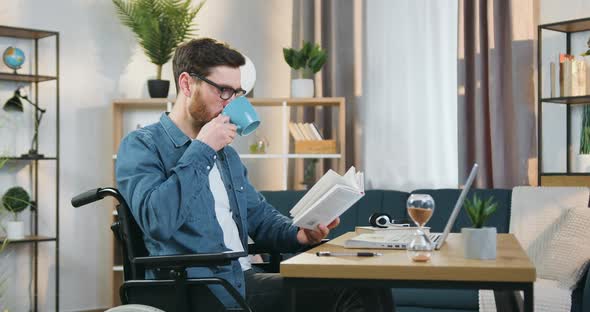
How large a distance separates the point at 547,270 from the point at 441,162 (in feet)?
5.19

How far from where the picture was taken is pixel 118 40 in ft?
18.7

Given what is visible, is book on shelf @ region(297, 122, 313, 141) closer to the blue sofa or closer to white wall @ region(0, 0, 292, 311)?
the blue sofa

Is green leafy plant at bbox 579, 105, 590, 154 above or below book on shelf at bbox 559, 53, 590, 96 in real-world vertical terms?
below

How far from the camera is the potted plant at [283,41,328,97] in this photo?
534 cm

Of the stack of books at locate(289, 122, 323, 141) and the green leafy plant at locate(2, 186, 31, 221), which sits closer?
the green leafy plant at locate(2, 186, 31, 221)

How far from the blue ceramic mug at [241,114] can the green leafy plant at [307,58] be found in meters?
3.15

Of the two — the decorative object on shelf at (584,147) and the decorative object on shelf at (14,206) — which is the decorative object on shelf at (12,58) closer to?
the decorative object on shelf at (14,206)

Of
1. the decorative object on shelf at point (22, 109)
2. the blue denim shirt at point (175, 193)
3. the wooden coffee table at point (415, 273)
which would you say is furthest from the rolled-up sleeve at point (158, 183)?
the decorative object on shelf at point (22, 109)

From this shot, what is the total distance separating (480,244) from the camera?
177 centimetres

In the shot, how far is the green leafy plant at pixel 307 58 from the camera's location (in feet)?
17.5

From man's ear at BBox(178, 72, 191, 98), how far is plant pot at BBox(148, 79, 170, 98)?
10.1ft

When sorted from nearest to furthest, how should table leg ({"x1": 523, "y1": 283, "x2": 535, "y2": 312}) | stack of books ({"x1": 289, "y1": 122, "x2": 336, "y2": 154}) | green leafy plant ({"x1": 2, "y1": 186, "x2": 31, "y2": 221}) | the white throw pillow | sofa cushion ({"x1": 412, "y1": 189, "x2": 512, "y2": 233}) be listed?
table leg ({"x1": 523, "y1": 283, "x2": 535, "y2": 312})
the white throw pillow
sofa cushion ({"x1": 412, "y1": 189, "x2": 512, "y2": 233})
green leafy plant ({"x1": 2, "y1": 186, "x2": 31, "y2": 221})
stack of books ({"x1": 289, "y1": 122, "x2": 336, "y2": 154})

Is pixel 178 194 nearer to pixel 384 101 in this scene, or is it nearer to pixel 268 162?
pixel 384 101

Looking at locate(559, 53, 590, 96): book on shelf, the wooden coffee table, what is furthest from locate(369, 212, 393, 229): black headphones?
locate(559, 53, 590, 96): book on shelf
